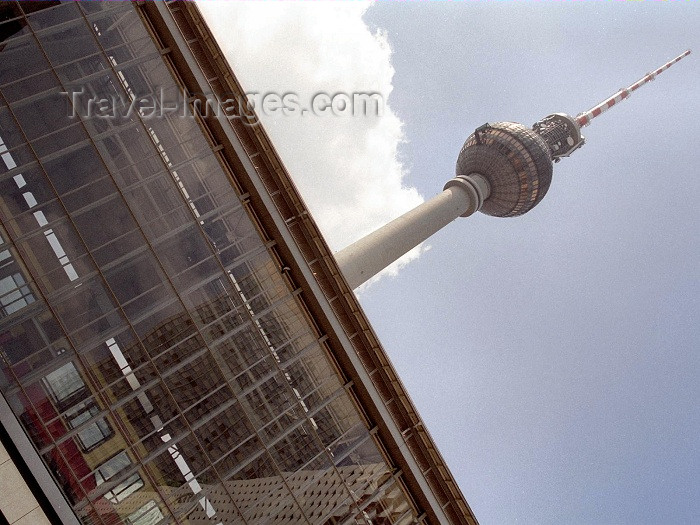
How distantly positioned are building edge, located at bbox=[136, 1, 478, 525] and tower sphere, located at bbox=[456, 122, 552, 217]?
46.5 metres

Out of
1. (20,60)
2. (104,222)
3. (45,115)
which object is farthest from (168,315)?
(20,60)

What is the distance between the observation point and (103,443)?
1398 centimetres

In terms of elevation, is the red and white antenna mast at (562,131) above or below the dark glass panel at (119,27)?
below

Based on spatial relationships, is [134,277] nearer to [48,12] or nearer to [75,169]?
[75,169]

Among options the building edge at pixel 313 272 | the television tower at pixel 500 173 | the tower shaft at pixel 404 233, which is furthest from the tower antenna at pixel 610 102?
the building edge at pixel 313 272

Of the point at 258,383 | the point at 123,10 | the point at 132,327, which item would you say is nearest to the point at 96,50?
the point at 123,10

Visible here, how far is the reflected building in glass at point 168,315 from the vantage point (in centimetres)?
1371

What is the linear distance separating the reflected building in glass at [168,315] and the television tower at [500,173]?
18.7 meters

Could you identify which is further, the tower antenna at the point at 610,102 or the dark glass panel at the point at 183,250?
the tower antenna at the point at 610,102

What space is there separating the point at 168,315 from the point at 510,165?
51994 mm

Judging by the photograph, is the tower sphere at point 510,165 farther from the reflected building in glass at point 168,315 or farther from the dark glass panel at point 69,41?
the dark glass panel at point 69,41

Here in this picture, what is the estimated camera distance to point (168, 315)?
51.0 feet

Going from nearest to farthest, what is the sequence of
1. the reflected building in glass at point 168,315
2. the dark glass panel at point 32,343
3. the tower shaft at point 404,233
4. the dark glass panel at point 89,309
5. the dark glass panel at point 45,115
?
the dark glass panel at point 32,343, the reflected building in glass at point 168,315, the dark glass panel at point 89,309, the dark glass panel at point 45,115, the tower shaft at point 404,233

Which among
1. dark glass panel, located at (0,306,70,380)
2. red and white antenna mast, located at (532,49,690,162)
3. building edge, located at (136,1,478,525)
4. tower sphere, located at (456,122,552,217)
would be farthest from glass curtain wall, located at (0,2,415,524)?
red and white antenna mast, located at (532,49,690,162)
